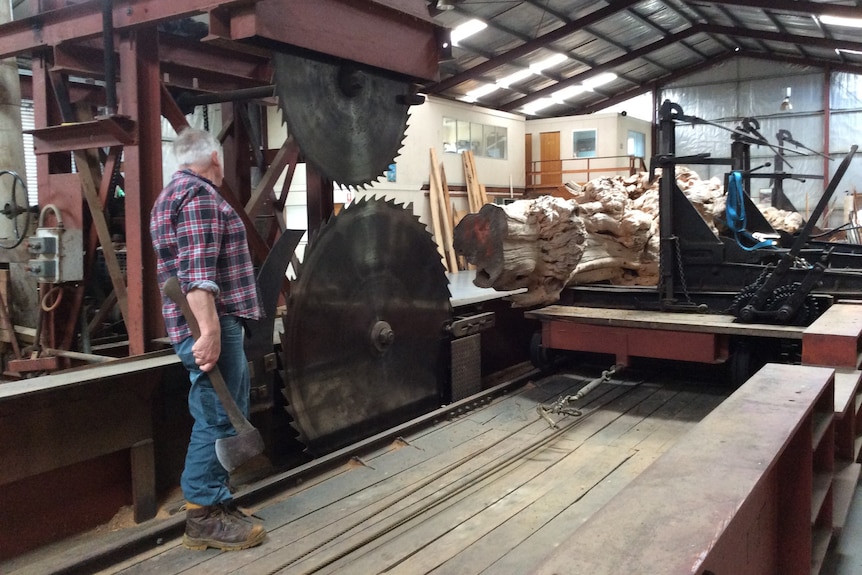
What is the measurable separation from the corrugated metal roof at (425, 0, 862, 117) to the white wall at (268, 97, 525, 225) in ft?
1.88

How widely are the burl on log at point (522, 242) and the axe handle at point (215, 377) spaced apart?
8.85 ft

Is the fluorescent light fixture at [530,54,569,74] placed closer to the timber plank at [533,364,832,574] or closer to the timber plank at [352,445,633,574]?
the timber plank at [352,445,633,574]

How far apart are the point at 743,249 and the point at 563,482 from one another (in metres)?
2.92

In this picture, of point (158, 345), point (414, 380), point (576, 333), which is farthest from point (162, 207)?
point (576, 333)

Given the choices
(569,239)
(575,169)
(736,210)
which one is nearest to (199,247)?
(569,239)

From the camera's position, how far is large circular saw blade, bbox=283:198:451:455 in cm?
419

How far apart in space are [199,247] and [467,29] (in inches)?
572

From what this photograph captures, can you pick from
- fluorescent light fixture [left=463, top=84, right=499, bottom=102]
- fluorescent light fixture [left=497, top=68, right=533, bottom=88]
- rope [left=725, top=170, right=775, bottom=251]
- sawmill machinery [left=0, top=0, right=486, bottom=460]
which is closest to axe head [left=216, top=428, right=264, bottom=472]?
sawmill machinery [left=0, top=0, right=486, bottom=460]

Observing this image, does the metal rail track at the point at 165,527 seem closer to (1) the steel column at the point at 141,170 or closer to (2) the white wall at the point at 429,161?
(1) the steel column at the point at 141,170

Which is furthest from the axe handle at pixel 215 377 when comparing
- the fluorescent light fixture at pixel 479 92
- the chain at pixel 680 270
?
the fluorescent light fixture at pixel 479 92

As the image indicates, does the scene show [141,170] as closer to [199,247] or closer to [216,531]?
[199,247]

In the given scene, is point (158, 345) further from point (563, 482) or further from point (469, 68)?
point (469, 68)

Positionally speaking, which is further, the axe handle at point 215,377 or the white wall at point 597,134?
the white wall at point 597,134

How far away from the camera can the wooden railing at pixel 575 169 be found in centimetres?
2166
